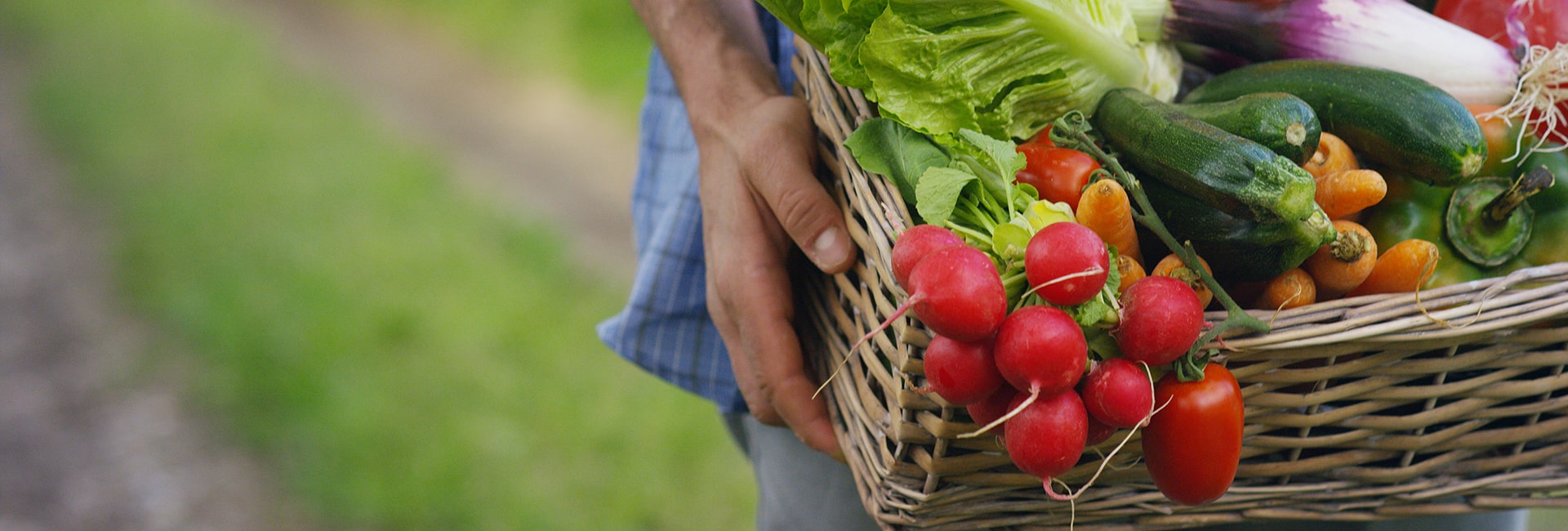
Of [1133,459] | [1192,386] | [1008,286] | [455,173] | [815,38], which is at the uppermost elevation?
[815,38]

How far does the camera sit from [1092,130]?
142cm

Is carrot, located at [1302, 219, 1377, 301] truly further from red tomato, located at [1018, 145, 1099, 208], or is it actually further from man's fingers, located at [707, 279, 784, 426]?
man's fingers, located at [707, 279, 784, 426]

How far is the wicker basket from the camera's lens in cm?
113

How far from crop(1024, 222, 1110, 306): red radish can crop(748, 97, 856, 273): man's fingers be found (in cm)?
35

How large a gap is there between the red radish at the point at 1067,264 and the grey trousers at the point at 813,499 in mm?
707

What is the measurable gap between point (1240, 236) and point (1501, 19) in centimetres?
78

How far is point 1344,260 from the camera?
1.23 meters

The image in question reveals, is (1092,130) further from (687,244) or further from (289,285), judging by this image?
(289,285)

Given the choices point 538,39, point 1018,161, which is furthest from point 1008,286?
point 538,39

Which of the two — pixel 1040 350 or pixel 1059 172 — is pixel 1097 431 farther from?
pixel 1059 172

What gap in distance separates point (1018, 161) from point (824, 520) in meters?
0.76

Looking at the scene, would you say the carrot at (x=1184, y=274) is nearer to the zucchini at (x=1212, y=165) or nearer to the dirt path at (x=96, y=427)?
the zucchini at (x=1212, y=165)

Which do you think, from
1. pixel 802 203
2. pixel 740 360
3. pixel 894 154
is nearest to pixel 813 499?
pixel 740 360

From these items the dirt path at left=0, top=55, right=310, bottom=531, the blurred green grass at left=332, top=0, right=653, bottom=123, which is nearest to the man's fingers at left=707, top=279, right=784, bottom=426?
the dirt path at left=0, top=55, right=310, bottom=531
